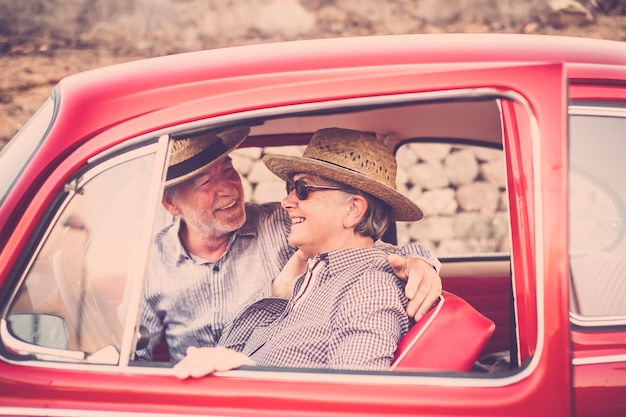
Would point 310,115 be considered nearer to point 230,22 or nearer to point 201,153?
point 201,153

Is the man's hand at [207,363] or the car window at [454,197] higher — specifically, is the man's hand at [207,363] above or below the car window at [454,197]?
below

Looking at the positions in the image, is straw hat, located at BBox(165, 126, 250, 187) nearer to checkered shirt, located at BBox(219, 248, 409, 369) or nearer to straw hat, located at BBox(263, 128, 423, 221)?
straw hat, located at BBox(263, 128, 423, 221)

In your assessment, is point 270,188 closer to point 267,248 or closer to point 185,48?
point 185,48

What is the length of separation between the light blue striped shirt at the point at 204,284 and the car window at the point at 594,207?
1531 millimetres

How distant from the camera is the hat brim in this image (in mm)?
2439

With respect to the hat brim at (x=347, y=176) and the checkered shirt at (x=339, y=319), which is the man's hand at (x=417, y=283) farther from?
the hat brim at (x=347, y=176)

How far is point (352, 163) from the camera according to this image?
2.50 meters

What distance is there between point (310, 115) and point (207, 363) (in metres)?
0.76

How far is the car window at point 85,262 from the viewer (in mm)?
1736

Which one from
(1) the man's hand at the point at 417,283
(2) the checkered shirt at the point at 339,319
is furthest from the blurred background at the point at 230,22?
(1) the man's hand at the point at 417,283

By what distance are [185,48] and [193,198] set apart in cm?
624

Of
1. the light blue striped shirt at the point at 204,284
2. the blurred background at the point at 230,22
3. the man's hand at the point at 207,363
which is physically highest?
the blurred background at the point at 230,22

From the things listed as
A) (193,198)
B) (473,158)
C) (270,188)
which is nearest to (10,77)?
(270,188)

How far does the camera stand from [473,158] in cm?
779
